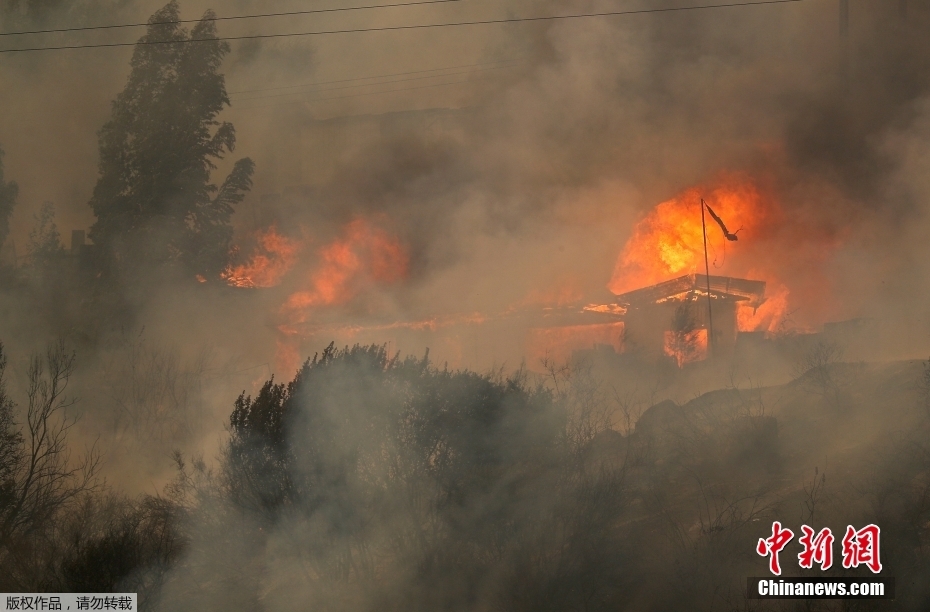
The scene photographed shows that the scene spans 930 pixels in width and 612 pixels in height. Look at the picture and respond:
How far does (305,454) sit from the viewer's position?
19078 millimetres

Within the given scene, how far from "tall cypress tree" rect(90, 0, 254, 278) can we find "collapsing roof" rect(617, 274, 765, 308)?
13.9 meters

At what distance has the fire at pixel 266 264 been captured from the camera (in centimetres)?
3234

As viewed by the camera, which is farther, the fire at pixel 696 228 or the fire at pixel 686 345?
the fire at pixel 696 228

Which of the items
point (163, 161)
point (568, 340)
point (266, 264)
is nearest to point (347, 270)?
point (266, 264)

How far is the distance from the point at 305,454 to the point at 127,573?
3980 mm

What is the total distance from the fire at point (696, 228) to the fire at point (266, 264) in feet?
39.5

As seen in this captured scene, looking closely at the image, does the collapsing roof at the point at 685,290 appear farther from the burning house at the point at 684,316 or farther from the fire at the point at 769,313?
the fire at the point at 769,313

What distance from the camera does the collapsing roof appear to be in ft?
98.0

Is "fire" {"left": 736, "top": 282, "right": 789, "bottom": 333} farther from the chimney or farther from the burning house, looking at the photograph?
the chimney

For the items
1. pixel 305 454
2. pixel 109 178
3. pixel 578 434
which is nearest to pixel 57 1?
pixel 109 178

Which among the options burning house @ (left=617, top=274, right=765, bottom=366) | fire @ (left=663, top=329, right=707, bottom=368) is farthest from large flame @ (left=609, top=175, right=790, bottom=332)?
fire @ (left=663, top=329, right=707, bottom=368)

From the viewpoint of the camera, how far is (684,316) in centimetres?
2950

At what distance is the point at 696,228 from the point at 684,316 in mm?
3973
